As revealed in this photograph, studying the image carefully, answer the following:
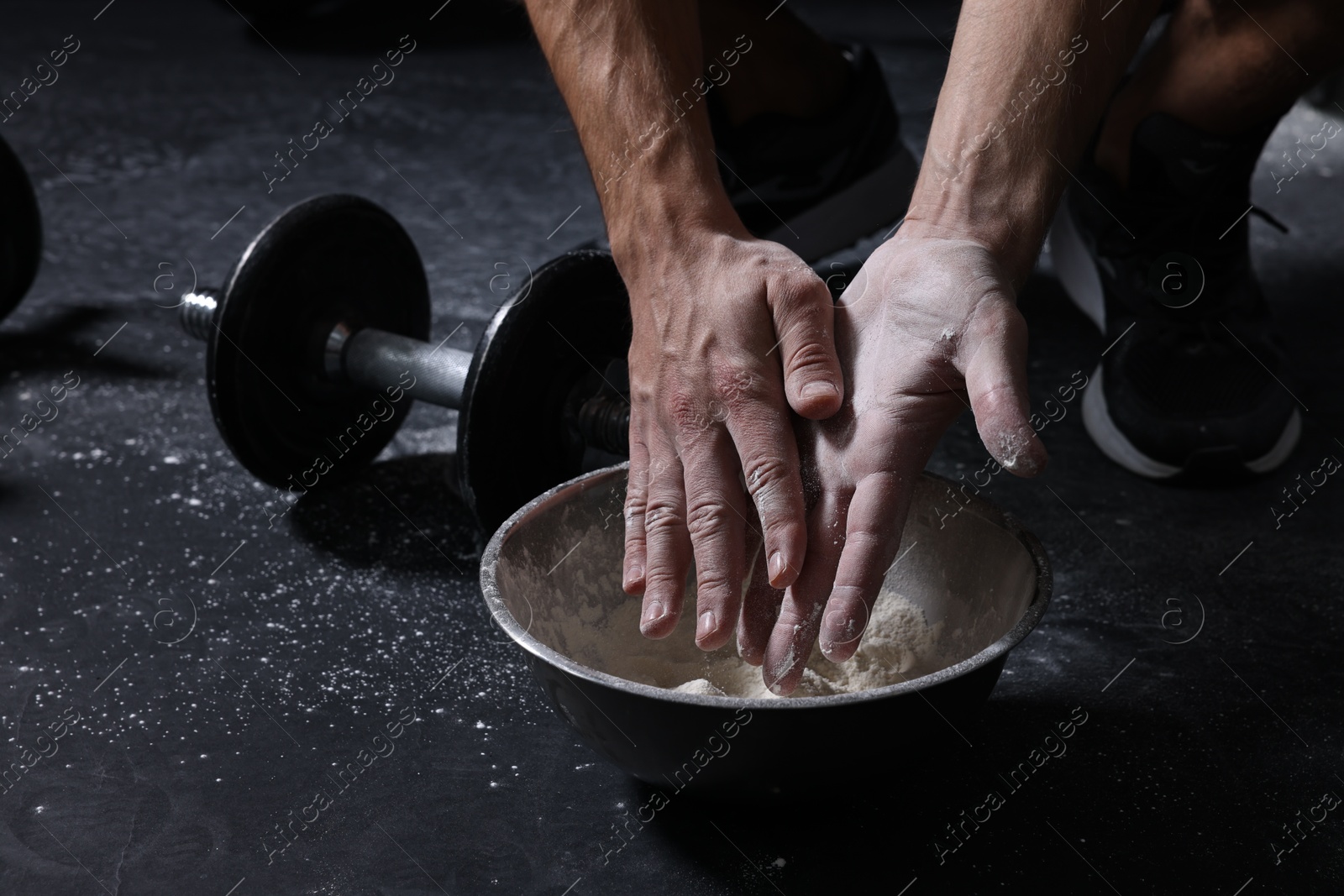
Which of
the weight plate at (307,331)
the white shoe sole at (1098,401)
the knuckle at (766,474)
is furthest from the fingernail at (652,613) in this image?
the white shoe sole at (1098,401)

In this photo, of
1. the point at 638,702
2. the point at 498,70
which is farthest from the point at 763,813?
the point at 498,70

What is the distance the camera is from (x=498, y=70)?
3.08 m

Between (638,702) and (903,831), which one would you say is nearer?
(638,702)

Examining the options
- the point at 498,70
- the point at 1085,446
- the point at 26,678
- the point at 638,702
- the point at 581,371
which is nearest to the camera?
the point at 638,702

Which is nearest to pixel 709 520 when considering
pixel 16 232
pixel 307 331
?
pixel 307 331

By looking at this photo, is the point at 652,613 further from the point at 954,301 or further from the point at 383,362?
the point at 383,362

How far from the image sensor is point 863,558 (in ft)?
2.56

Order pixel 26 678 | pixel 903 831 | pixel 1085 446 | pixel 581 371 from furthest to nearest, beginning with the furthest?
pixel 1085 446, pixel 581 371, pixel 26 678, pixel 903 831

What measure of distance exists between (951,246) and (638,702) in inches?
15.8

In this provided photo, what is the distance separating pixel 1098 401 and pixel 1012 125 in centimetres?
60

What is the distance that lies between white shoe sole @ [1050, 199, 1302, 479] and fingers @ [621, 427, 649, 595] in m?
0.71

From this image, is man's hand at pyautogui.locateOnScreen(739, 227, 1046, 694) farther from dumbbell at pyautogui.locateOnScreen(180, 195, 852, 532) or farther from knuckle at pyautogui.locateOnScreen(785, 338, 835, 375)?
dumbbell at pyautogui.locateOnScreen(180, 195, 852, 532)

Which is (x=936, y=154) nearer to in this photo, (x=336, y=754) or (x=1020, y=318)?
(x=1020, y=318)

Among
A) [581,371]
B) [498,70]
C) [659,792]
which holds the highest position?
[581,371]
